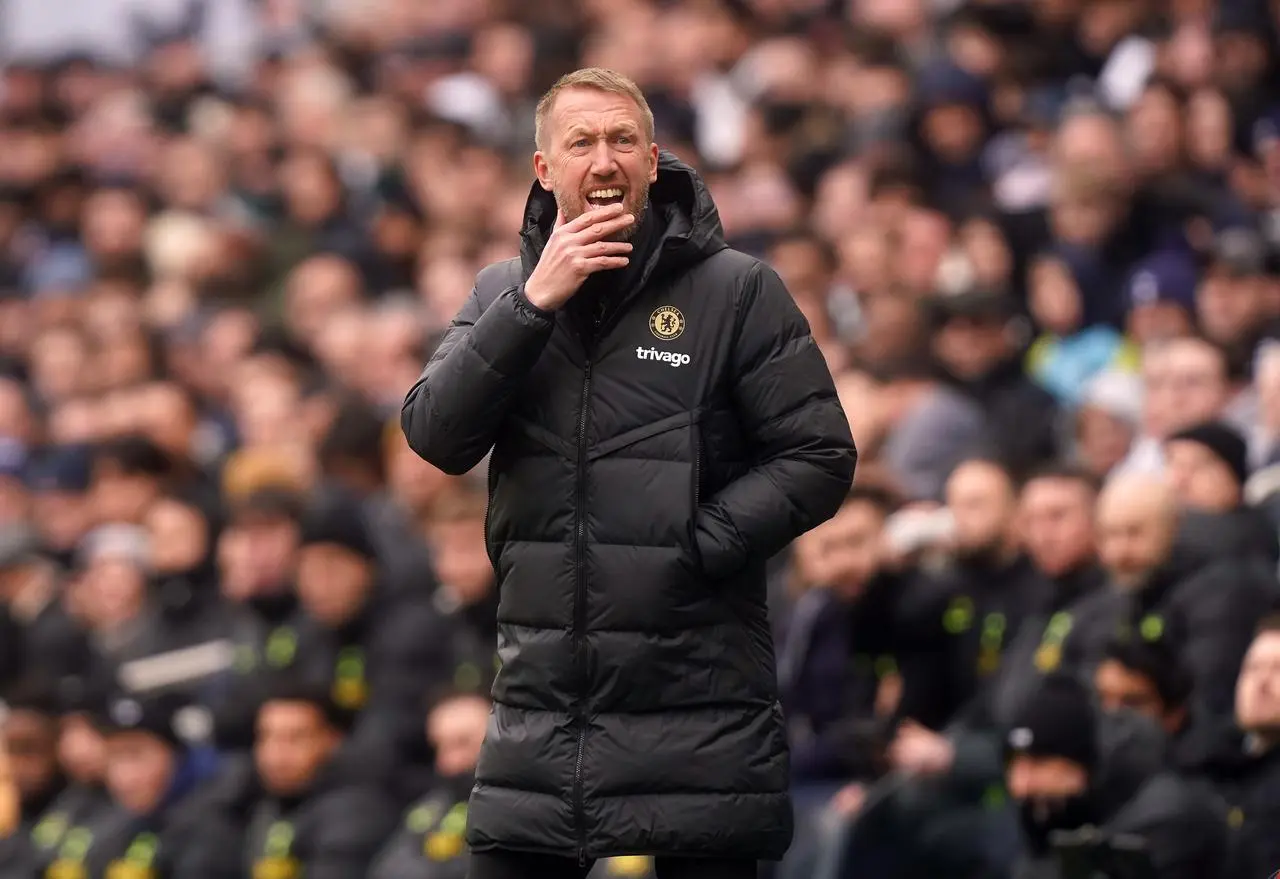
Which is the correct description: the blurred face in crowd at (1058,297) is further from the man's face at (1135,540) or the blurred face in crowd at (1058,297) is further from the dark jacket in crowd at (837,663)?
the man's face at (1135,540)

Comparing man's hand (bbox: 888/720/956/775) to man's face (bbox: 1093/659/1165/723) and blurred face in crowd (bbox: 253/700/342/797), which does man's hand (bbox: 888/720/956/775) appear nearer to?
man's face (bbox: 1093/659/1165/723)

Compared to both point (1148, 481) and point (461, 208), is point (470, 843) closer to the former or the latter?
point (1148, 481)

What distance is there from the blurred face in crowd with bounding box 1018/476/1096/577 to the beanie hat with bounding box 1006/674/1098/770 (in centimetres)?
115

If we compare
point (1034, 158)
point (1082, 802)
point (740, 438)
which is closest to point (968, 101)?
point (1034, 158)

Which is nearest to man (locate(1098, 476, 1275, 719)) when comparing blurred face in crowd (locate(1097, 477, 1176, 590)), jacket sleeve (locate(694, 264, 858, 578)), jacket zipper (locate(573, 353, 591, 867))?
blurred face in crowd (locate(1097, 477, 1176, 590))

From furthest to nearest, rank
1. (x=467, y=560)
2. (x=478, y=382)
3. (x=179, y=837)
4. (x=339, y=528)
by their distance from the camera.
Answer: (x=339, y=528)
(x=179, y=837)
(x=467, y=560)
(x=478, y=382)

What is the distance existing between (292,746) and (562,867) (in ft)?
14.1

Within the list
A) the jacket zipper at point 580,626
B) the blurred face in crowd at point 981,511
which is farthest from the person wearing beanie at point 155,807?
the jacket zipper at point 580,626

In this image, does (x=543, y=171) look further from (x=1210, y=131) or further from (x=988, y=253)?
(x=1210, y=131)

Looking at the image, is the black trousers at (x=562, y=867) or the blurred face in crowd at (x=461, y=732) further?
the blurred face in crowd at (x=461, y=732)

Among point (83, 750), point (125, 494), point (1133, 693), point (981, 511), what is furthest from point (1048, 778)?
point (125, 494)

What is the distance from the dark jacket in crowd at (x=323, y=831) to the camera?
28.2 feet

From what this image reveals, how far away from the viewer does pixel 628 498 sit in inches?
183

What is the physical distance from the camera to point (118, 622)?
10.7m
